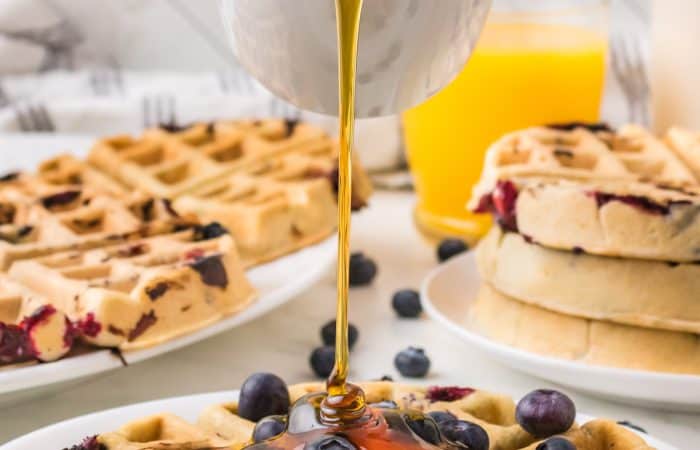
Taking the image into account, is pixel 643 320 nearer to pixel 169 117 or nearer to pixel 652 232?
pixel 652 232

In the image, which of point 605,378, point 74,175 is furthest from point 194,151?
point 605,378

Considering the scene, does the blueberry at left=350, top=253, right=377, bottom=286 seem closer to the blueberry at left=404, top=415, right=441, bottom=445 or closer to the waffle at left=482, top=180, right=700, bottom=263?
the waffle at left=482, top=180, right=700, bottom=263

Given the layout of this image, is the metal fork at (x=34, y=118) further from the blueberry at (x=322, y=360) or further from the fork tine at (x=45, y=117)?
the blueberry at (x=322, y=360)

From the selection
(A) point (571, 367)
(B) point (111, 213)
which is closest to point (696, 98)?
(A) point (571, 367)

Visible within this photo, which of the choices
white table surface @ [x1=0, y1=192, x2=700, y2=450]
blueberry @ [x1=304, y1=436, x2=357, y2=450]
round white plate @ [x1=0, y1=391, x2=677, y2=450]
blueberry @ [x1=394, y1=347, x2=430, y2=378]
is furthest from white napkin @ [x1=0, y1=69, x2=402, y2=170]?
blueberry @ [x1=304, y1=436, x2=357, y2=450]

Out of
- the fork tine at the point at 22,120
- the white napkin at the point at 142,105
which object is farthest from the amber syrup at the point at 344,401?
the fork tine at the point at 22,120
